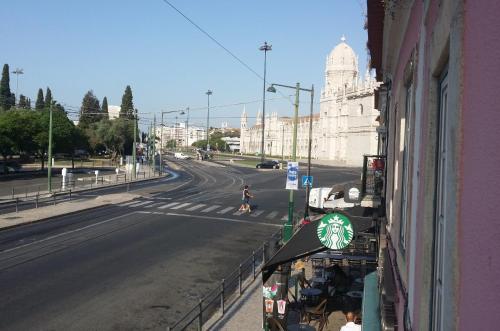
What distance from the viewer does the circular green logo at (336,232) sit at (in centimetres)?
767

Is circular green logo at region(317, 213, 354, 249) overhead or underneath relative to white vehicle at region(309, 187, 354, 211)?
overhead

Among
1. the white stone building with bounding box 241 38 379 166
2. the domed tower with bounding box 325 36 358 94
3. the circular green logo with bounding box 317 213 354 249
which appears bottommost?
the circular green logo with bounding box 317 213 354 249

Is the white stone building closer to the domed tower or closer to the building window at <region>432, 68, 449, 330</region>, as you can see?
the domed tower

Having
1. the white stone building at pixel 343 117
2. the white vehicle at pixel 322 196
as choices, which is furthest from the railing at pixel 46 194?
the white stone building at pixel 343 117

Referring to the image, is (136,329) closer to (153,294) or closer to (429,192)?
(153,294)

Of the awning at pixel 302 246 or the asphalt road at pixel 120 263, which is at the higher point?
the awning at pixel 302 246

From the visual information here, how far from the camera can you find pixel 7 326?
1002cm

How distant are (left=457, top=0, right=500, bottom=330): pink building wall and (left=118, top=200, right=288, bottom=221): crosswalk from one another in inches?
998

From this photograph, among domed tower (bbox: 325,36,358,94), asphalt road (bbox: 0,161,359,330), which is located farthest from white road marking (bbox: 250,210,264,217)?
domed tower (bbox: 325,36,358,94)

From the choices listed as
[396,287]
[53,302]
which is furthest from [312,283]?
[396,287]

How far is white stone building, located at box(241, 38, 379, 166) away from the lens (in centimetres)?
9506

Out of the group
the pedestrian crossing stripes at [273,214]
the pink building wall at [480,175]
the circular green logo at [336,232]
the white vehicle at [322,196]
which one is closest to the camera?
the pink building wall at [480,175]

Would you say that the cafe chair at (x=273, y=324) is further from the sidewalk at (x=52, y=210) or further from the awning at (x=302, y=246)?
the sidewalk at (x=52, y=210)

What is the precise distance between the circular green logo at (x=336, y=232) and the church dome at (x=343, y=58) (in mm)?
114897
